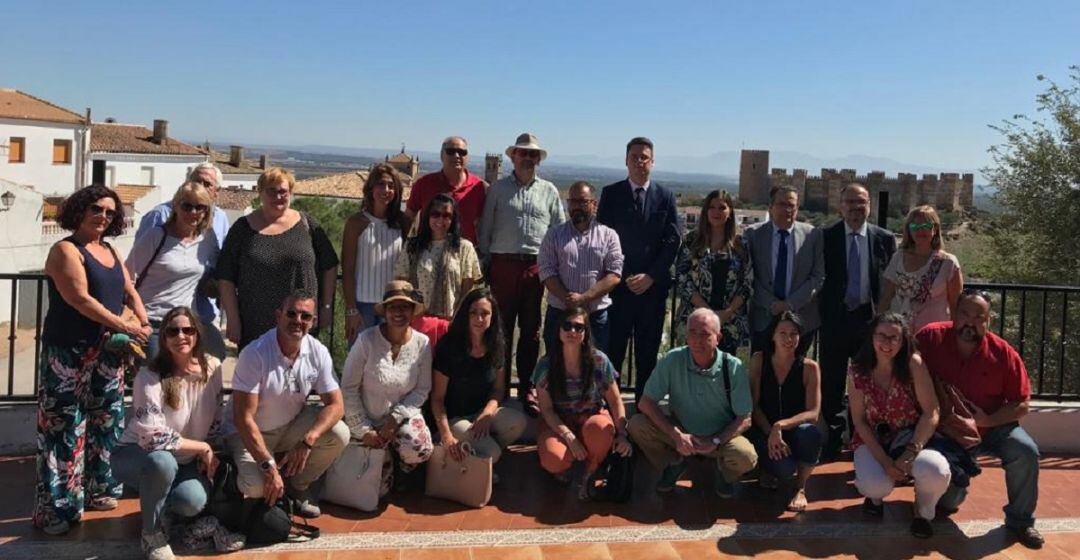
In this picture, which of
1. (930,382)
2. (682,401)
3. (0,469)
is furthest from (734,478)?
(0,469)

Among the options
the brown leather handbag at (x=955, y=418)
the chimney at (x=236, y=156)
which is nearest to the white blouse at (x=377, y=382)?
the brown leather handbag at (x=955, y=418)

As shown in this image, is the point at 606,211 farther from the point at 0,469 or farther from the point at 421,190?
the point at 0,469

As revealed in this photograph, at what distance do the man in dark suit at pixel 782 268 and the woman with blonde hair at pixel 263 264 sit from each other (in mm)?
2525

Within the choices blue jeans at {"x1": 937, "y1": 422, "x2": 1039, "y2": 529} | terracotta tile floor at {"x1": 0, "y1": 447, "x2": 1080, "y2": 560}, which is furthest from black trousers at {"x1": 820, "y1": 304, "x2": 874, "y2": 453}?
blue jeans at {"x1": 937, "y1": 422, "x2": 1039, "y2": 529}

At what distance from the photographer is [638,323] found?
520 centimetres

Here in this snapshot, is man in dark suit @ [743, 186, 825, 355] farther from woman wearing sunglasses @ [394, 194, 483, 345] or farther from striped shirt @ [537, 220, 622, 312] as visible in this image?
woman wearing sunglasses @ [394, 194, 483, 345]

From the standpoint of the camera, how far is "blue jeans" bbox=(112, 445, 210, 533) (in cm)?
354

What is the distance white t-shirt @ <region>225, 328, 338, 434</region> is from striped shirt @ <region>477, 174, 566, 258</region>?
1.41 meters

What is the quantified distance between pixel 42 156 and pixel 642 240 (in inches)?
1611

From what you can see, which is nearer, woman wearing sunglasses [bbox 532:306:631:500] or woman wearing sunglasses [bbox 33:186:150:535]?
woman wearing sunglasses [bbox 33:186:150:535]

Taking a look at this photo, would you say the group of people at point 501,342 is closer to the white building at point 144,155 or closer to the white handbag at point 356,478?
the white handbag at point 356,478

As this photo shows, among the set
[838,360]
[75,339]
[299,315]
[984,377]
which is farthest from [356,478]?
[984,377]

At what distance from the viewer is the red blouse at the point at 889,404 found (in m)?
4.23

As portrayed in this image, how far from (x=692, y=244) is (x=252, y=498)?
108 inches
